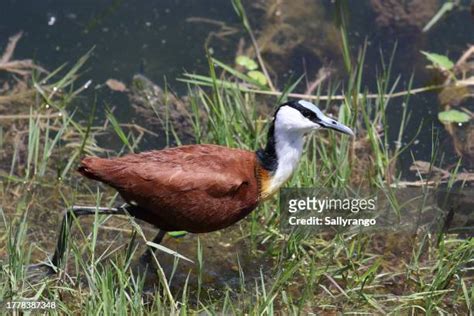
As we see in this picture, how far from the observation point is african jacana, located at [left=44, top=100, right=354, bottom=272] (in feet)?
15.9

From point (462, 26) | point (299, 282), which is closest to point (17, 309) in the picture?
point (299, 282)

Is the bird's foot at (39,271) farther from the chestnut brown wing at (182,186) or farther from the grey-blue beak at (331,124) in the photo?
the grey-blue beak at (331,124)

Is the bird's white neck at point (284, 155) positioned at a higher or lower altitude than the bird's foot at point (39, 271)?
higher

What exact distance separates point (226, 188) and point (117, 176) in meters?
0.51

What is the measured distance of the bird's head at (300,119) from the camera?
511cm

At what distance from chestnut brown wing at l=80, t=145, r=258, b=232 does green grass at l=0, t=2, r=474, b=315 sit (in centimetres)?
23

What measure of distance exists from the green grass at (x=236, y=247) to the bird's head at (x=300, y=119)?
1.41 ft

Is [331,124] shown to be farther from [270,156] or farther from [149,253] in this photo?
[149,253]

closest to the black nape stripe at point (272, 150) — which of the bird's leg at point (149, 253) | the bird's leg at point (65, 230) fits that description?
→ the bird's leg at point (149, 253)

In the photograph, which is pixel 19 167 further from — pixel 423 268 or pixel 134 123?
pixel 423 268

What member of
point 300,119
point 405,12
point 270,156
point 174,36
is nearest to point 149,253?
point 270,156

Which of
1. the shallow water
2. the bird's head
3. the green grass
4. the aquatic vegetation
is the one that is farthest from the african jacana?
the aquatic vegetation

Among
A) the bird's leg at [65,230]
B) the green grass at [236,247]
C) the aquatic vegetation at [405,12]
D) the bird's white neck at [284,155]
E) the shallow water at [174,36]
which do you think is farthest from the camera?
the aquatic vegetation at [405,12]

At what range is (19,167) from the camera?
19.6 ft
